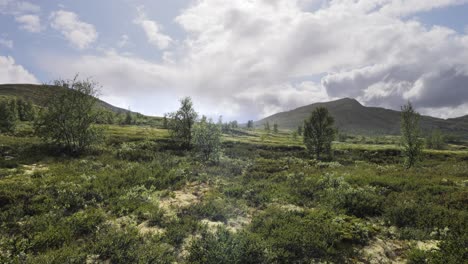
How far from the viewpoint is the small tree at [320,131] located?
4909 cm

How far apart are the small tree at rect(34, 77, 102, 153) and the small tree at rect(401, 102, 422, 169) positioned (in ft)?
149

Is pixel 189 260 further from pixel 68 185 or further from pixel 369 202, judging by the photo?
pixel 68 185

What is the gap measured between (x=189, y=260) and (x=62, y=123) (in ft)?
100

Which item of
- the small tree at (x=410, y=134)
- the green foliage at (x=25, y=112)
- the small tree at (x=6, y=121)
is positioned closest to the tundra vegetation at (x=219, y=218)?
the small tree at (x=410, y=134)

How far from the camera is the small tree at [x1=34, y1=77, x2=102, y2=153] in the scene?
29.8 metres

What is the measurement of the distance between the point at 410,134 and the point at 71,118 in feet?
159

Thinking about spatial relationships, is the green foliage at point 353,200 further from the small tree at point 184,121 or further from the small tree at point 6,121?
the small tree at point 6,121

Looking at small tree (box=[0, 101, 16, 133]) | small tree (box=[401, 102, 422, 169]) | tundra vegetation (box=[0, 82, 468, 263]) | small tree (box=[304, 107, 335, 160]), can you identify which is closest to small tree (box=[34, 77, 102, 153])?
tundra vegetation (box=[0, 82, 468, 263])

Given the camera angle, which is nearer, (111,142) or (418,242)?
(418,242)

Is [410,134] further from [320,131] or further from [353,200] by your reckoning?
[353,200]

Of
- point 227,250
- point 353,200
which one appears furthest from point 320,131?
point 227,250

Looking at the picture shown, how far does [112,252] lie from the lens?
857cm

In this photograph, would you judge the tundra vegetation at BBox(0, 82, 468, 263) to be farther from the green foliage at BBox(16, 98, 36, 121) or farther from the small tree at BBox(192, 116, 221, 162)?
the green foliage at BBox(16, 98, 36, 121)

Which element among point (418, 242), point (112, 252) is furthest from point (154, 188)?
point (418, 242)
